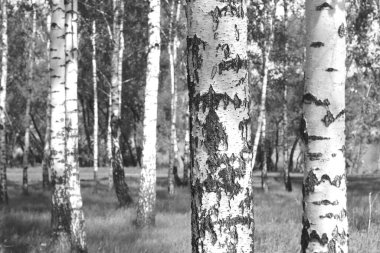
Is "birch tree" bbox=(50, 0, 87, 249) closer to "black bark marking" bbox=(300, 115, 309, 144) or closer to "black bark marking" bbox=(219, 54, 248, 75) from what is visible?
"black bark marking" bbox=(300, 115, 309, 144)

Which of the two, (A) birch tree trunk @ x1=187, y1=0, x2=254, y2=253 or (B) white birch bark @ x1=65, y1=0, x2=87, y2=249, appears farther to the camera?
(B) white birch bark @ x1=65, y1=0, x2=87, y2=249

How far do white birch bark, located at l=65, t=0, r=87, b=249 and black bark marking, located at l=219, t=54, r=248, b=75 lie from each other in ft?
17.9

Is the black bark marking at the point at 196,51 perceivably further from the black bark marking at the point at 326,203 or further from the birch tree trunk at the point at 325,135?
the black bark marking at the point at 326,203

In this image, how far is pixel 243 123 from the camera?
2338 mm

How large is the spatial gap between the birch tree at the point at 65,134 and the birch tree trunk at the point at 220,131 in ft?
17.4

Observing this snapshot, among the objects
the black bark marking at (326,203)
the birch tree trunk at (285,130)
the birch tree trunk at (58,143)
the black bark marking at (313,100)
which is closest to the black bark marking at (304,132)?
the black bark marking at (313,100)

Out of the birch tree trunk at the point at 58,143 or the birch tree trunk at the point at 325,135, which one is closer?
the birch tree trunk at the point at 325,135

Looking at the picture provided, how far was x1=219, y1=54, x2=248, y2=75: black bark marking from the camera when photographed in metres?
2.31

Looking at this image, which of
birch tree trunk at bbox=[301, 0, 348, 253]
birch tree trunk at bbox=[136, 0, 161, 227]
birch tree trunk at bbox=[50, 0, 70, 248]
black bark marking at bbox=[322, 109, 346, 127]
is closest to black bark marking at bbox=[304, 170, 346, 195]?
birch tree trunk at bbox=[301, 0, 348, 253]

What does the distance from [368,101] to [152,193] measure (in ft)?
86.8

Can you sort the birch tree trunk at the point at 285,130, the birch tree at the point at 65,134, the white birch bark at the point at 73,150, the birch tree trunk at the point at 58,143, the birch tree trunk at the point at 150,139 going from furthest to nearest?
the birch tree trunk at the point at 285,130
the birch tree trunk at the point at 150,139
the birch tree trunk at the point at 58,143
the birch tree at the point at 65,134
the white birch bark at the point at 73,150

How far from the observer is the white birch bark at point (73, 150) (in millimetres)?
7227

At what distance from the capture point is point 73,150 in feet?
25.3

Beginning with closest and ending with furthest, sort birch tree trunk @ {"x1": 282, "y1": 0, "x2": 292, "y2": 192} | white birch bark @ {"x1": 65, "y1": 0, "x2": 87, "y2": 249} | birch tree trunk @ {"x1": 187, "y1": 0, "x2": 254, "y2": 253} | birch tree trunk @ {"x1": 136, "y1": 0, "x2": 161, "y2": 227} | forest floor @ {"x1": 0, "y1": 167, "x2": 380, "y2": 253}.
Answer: birch tree trunk @ {"x1": 187, "y1": 0, "x2": 254, "y2": 253}
white birch bark @ {"x1": 65, "y1": 0, "x2": 87, "y2": 249}
forest floor @ {"x1": 0, "y1": 167, "x2": 380, "y2": 253}
birch tree trunk @ {"x1": 136, "y1": 0, "x2": 161, "y2": 227}
birch tree trunk @ {"x1": 282, "y1": 0, "x2": 292, "y2": 192}
